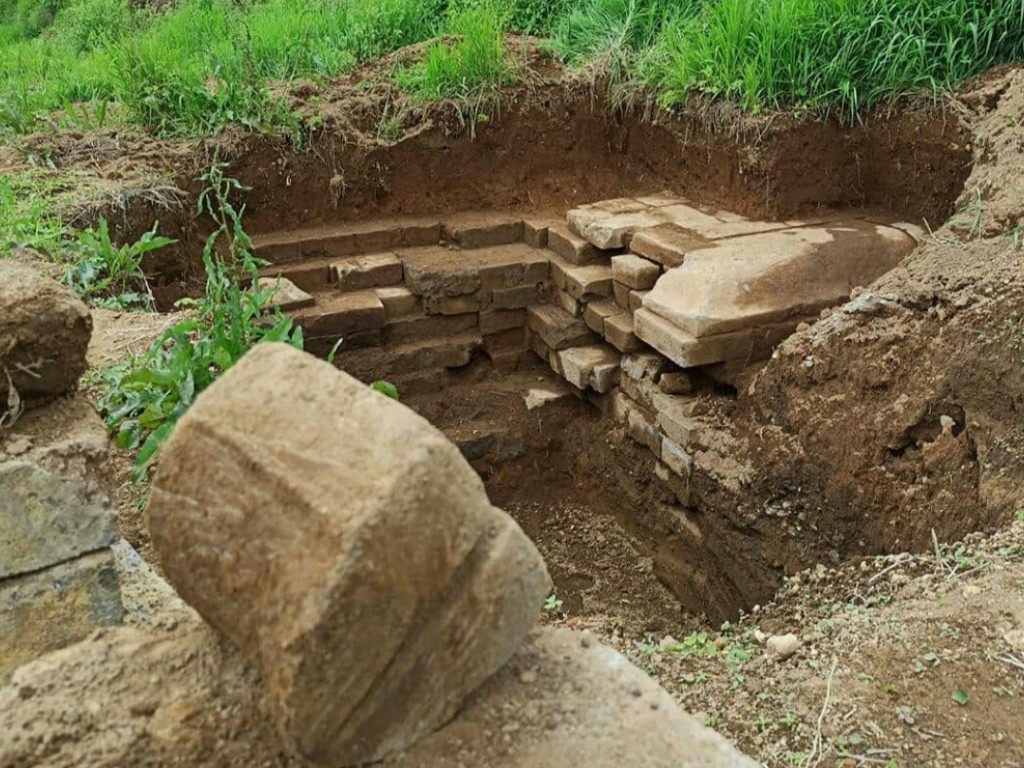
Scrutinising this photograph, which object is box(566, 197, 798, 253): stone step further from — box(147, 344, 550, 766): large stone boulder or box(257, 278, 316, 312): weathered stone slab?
box(147, 344, 550, 766): large stone boulder

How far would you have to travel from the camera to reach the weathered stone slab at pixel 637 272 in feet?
14.6

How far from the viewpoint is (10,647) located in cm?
206

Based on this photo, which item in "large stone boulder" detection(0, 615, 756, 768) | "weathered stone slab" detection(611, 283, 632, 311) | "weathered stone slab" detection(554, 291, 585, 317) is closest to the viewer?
"large stone boulder" detection(0, 615, 756, 768)

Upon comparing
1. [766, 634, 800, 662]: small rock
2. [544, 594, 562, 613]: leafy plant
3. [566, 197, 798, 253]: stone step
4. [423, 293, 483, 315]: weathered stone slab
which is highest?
[566, 197, 798, 253]: stone step

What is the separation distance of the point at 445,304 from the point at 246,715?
372 centimetres

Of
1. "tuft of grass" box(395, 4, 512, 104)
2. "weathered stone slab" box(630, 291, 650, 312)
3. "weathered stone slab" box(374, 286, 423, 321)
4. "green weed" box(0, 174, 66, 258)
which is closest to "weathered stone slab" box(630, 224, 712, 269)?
"weathered stone slab" box(630, 291, 650, 312)

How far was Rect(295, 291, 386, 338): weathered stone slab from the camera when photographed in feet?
15.4

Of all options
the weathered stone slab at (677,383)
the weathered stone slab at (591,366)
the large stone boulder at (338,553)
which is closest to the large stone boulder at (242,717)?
the large stone boulder at (338,553)

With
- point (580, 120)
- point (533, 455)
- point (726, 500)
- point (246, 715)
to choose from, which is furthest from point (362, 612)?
point (580, 120)

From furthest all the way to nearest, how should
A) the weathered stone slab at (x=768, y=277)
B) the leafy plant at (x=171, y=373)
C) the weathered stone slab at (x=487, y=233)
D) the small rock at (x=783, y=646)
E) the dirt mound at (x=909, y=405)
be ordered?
the weathered stone slab at (x=487, y=233) < the weathered stone slab at (x=768, y=277) < the dirt mound at (x=909, y=405) < the leafy plant at (x=171, y=373) < the small rock at (x=783, y=646)

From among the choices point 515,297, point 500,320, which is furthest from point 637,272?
point 500,320

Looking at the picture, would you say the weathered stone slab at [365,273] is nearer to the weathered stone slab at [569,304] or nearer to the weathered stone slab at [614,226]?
the weathered stone slab at [569,304]

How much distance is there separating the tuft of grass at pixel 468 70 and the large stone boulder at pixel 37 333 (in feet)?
11.6

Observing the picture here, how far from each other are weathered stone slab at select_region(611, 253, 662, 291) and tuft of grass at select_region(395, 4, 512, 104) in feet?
4.76
